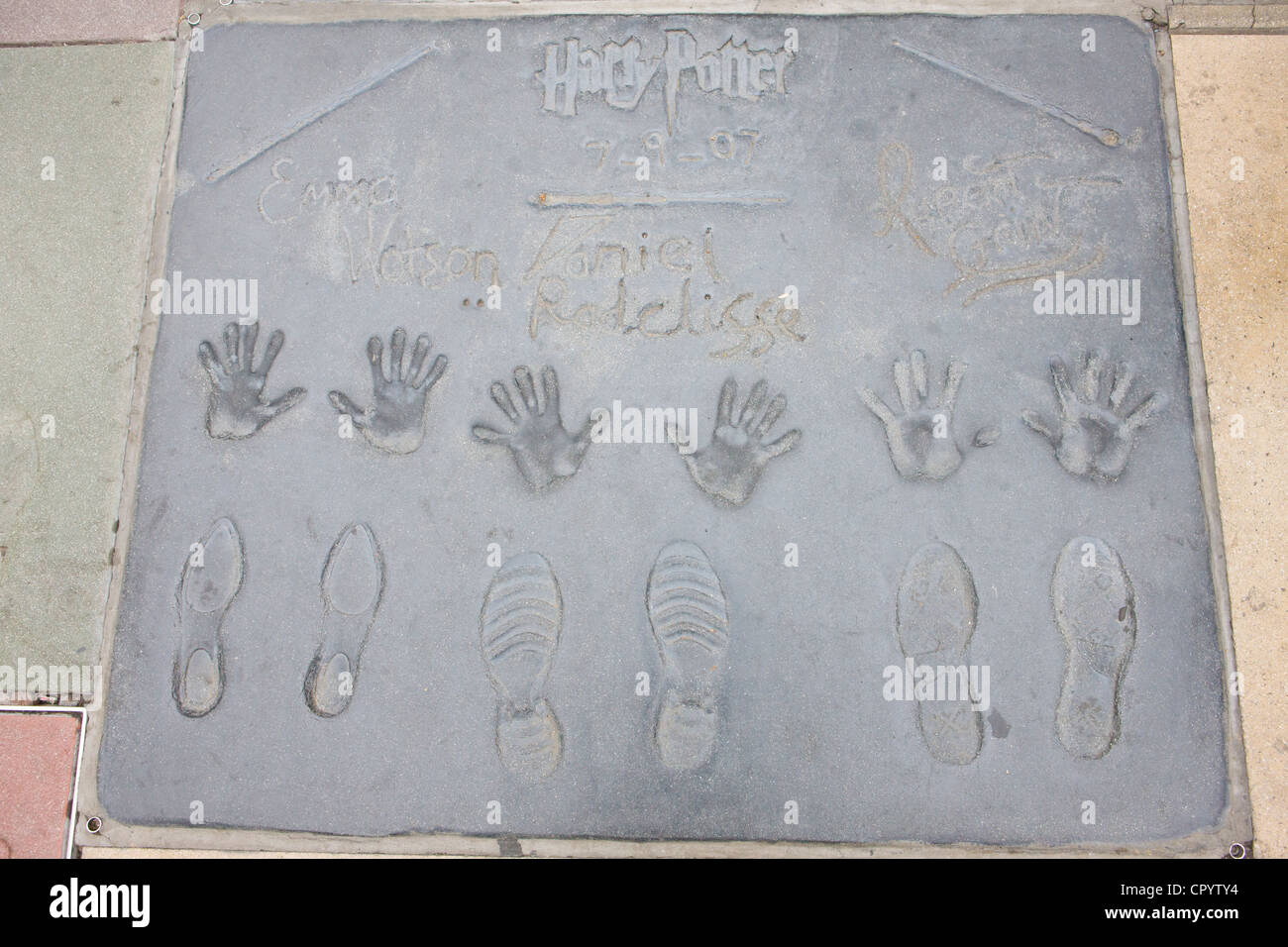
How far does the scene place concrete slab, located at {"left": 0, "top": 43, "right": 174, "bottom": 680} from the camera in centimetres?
207

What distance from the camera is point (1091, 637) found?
6.44 feet

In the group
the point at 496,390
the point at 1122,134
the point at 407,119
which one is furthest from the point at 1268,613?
the point at 407,119

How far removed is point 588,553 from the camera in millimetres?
2021

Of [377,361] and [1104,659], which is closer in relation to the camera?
[1104,659]

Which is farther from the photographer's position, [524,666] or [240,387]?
[240,387]

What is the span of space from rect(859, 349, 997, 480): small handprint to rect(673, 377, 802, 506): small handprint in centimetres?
23

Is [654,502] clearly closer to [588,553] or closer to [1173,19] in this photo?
[588,553]

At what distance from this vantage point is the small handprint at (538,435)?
203 centimetres

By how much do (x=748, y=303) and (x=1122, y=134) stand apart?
1.09 metres

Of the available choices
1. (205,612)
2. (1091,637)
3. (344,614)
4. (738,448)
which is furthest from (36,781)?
(1091,637)

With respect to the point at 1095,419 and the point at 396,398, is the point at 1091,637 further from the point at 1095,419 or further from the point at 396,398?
the point at 396,398

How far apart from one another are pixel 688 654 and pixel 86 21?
2372 millimetres

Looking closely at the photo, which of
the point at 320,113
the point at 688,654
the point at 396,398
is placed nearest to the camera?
the point at 688,654

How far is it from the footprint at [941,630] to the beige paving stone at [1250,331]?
26.7 inches
